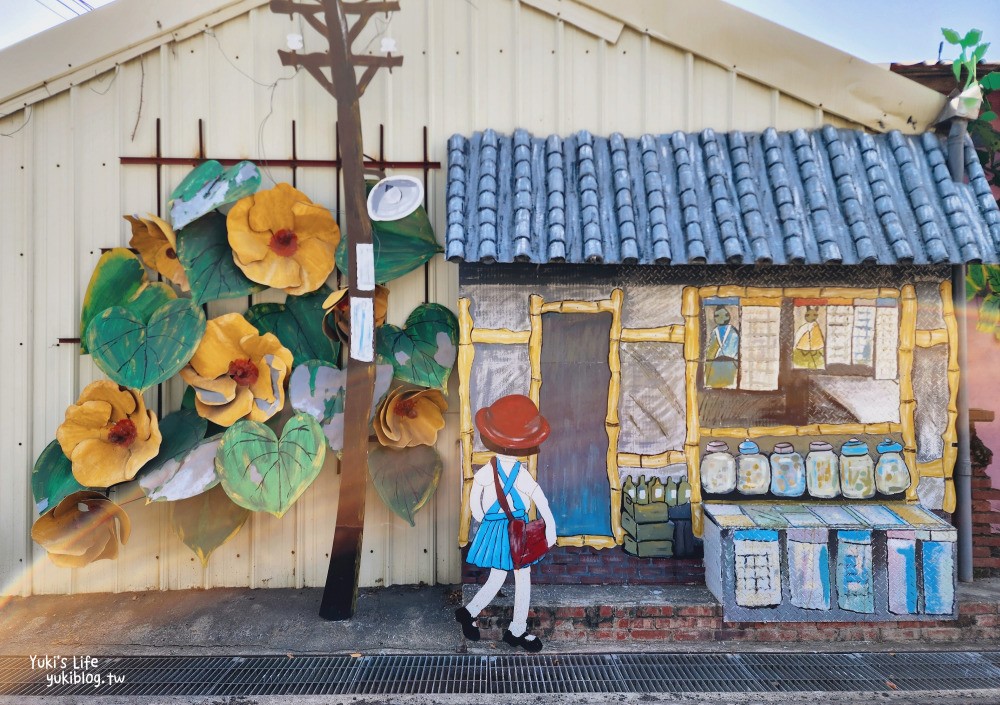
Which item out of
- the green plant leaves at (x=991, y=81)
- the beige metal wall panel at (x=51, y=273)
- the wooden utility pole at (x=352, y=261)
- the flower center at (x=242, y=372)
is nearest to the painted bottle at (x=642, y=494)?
the wooden utility pole at (x=352, y=261)

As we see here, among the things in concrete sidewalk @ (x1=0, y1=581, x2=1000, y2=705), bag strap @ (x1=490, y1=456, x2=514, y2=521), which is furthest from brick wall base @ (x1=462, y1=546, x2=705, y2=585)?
bag strap @ (x1=490, y1=456, x2=514, y2=521)

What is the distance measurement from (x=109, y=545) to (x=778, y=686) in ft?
17.6

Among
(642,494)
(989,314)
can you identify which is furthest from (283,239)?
(989,314)

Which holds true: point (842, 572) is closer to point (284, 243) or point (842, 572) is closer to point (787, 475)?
point (787, 475)

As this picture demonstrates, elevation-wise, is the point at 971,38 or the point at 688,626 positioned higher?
the point at 971,38

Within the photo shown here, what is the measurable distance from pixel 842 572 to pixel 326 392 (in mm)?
4346

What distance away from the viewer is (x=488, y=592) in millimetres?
4648

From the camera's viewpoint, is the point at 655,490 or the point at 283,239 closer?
the point at 655,490

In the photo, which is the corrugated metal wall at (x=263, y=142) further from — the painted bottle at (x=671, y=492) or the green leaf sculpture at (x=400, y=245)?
the painted bottle at (x=671, y=492)

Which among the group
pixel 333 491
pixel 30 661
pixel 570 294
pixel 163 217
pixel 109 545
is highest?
pixel 163 217

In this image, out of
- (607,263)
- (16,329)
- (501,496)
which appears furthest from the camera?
(16,329)

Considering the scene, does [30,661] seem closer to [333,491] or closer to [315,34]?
[333,491]

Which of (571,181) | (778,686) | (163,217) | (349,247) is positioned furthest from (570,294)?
(163,217)

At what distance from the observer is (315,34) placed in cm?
559
